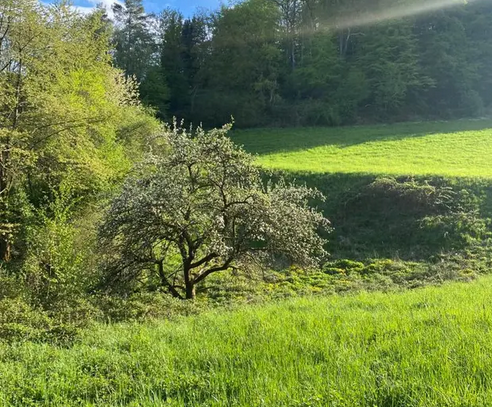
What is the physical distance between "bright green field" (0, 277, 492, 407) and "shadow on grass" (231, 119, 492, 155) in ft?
82.7

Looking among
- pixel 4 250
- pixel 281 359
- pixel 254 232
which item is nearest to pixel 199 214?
pixel 254 232

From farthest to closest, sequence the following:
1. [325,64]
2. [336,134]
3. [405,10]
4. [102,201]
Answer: [325,64]
[405,10]
[336,134]
[102,201]

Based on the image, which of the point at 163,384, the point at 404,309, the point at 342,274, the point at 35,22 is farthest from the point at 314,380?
the point at 35,22

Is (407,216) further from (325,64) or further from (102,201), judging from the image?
(325,64)

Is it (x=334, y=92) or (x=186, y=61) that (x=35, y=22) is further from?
(x=186, y=61)

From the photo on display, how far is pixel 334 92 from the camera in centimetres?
4291

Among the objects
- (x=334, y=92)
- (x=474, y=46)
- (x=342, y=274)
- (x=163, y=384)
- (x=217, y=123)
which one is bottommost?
(x=342, y=274)

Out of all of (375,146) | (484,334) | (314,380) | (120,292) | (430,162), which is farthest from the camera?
(375,146)

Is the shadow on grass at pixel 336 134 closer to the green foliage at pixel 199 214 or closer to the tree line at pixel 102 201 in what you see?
the tree line at pixel 102 201

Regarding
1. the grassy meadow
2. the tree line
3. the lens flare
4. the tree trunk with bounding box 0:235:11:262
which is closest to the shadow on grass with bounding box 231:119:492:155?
the lens flare

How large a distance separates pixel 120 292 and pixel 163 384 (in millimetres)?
7352

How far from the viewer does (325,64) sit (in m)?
43.6

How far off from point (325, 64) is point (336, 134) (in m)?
11.6

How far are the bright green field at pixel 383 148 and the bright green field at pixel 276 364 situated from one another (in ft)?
57.7
